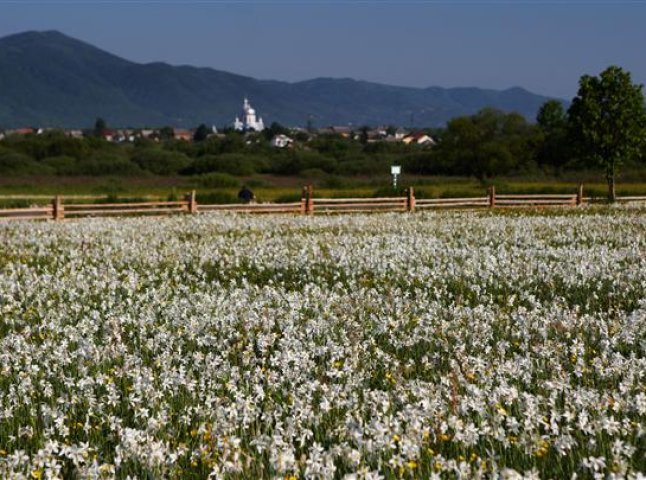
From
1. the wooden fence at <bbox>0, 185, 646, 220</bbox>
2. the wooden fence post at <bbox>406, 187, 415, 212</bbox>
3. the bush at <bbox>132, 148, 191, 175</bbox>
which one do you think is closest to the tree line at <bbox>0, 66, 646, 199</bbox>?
the bush at <bbox>132, 148, 191, 175</bbox>

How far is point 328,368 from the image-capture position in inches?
325

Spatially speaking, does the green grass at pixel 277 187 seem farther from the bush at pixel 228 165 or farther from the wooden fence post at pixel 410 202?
the wooden fence post at pixel 410 202

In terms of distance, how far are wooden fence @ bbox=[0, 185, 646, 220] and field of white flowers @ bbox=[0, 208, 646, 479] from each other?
62.5ft

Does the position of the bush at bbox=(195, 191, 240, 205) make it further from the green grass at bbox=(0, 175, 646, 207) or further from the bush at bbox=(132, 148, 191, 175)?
the bush at bbox=(132, 148, 191, 175)

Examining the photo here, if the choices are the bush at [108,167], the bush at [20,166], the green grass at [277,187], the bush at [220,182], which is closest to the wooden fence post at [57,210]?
the green grass at [277,187]

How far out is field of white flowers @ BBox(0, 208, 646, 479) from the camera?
18.0 feet

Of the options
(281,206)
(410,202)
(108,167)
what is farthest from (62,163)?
(410,202)

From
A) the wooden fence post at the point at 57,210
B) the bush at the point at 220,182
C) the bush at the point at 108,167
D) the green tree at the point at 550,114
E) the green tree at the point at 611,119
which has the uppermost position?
the green tree at the point at 550,114

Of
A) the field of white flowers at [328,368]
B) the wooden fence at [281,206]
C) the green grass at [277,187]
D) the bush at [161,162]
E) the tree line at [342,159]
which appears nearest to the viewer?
the field of white flowers at [328,368]

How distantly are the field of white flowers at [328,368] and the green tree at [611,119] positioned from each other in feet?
114

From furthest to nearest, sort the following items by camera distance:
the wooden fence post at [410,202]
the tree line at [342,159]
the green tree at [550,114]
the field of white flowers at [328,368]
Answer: the green tree at [550,114], the tree line at [342,159], the wooden fence post at [410,202], the field of white flowers at [328,368]

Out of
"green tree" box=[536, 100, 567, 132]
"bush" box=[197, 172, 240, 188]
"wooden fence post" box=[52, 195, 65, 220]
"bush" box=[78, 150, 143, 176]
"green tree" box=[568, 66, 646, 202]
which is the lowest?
"wooden fence post" box=[52, 195, 65, 220]

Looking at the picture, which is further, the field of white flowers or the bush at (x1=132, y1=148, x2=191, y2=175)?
the bush at (x1=132, y1=148, x2=191, y2=175)

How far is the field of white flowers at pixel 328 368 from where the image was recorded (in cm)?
549
